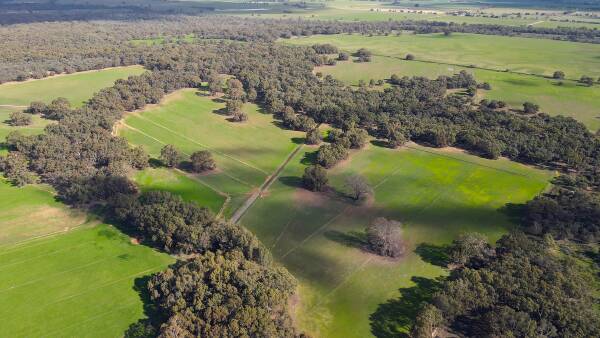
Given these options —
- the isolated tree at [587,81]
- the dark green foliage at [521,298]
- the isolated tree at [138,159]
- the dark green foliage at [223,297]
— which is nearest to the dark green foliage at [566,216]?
the dark green foliage at [521,298]

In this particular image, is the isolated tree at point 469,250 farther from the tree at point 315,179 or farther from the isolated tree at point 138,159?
the isolated tree at point 138,159

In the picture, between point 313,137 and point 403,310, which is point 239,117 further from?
point 403,310

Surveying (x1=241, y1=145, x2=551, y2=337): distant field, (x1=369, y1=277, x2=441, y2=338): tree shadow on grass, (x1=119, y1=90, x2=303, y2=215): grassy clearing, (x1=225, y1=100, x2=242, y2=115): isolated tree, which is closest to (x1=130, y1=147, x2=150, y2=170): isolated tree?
(x1=119, y1=90, x2=303, y2=215): grassy clearing

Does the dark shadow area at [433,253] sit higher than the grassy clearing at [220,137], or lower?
lower

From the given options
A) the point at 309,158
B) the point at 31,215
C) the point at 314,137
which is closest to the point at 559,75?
the point at 314,137

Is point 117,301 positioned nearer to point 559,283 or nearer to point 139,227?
point 139,227
